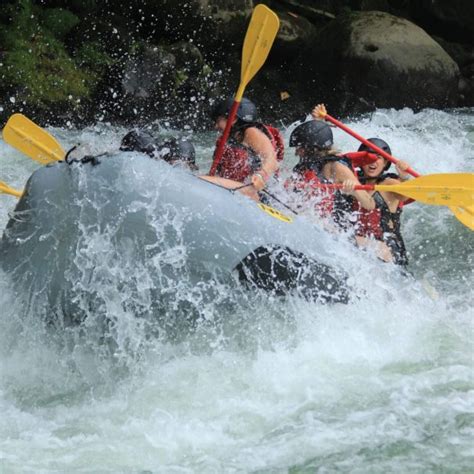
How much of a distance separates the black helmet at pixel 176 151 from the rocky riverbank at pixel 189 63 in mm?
4656

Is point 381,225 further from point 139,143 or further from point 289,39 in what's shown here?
point 289,39

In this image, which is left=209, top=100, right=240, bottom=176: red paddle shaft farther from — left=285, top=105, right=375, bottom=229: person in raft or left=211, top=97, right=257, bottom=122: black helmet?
left=285, top=105, right=375, bottom=229: person in raft

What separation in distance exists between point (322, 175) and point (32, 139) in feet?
5.41

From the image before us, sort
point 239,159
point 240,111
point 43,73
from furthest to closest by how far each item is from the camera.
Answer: point 43,73 < point 240,111 < point 239,159

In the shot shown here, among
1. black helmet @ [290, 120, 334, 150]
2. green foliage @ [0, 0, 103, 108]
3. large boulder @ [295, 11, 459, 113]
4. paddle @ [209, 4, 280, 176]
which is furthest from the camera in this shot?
large boulder @ [295, 11, 459, 113]

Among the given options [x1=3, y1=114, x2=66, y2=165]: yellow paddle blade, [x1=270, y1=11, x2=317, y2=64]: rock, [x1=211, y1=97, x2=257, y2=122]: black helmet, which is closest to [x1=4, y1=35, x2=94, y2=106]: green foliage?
[x1=270, y1=11, x2=317, y2=64]: rock

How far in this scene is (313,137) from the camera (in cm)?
512

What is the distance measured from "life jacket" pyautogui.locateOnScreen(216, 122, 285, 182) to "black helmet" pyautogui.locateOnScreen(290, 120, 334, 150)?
0.22 metres

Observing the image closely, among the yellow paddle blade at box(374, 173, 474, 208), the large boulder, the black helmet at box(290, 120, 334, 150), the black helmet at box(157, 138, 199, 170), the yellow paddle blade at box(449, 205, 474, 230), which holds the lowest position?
the large boulder

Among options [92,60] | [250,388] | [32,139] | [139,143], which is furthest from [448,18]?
[250,388]

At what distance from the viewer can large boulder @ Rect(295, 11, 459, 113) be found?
414 inches

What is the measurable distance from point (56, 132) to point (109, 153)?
5.25 metres

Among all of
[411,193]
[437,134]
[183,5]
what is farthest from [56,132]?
[411,193]

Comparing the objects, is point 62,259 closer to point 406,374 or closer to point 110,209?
point 110,209
